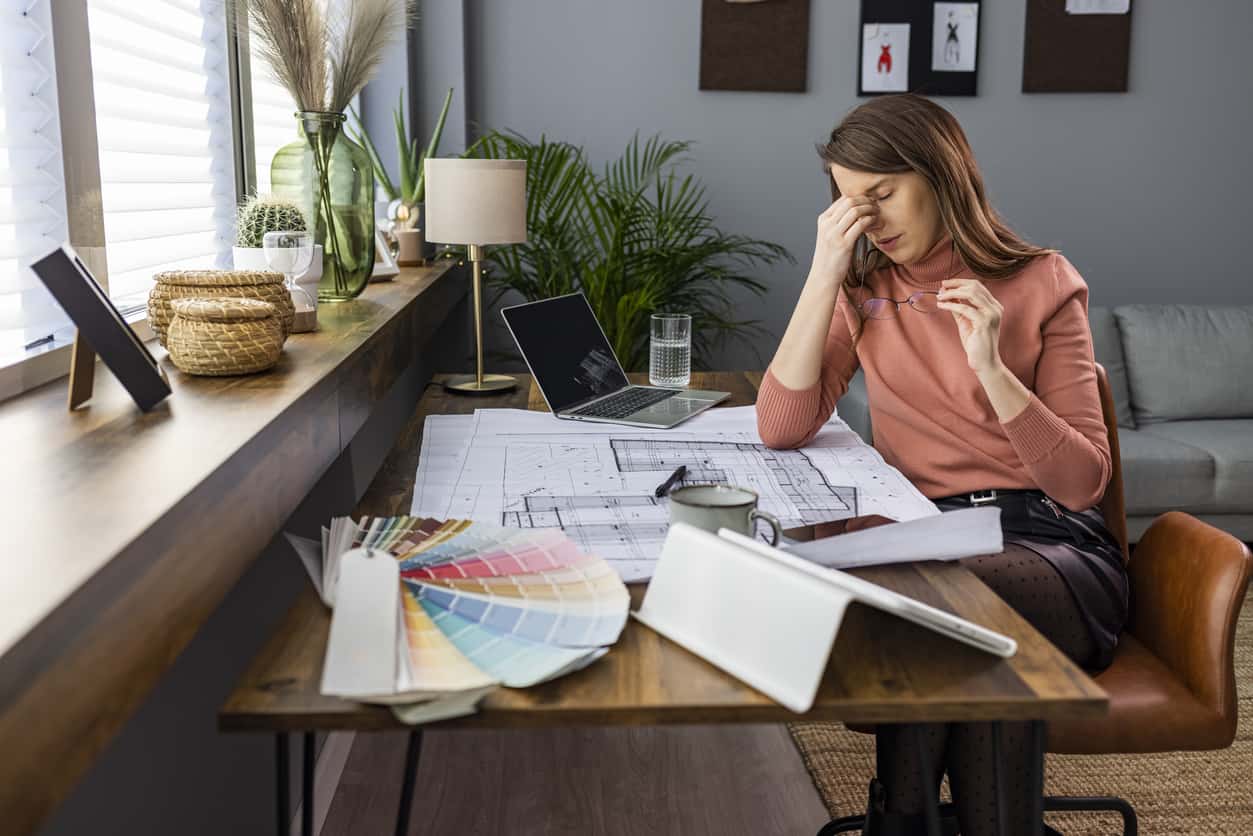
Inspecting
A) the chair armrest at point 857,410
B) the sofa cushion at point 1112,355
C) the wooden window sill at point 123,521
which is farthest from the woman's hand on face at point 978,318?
the sofa cushion at point 1112,355

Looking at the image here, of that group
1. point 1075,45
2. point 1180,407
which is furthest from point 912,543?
point 1075,45

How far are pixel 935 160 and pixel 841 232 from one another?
0.16 meters

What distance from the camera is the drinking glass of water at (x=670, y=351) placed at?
2029 mm

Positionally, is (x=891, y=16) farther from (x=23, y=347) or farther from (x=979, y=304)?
(x=23, y=347)

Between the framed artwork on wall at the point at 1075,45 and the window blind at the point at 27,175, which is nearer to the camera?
the window blind at the point at 27,175

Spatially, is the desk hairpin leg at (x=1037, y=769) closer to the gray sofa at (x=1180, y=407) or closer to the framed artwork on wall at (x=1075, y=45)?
the gray sofa at (x=1180, y=407)

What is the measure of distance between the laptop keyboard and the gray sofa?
1.33 metres

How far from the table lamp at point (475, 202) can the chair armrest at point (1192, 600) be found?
43.1 inches

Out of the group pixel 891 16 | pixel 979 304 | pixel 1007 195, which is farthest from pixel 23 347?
pixel 1007 195

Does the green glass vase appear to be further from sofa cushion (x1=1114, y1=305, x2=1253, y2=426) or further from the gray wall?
sofa cushion (x1=1114, y1=305, x2=1253, y2=426)

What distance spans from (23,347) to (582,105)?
8.46 ft

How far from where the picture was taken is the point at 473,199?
76.5 inches

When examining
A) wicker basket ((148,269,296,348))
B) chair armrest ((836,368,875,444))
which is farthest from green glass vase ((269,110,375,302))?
chair armrest ((836,368,875,444))

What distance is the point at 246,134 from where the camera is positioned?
238cm
